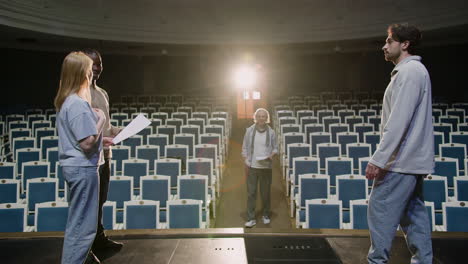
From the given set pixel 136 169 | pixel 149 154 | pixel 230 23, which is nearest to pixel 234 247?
pixel 136 169

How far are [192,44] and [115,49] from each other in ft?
11.2

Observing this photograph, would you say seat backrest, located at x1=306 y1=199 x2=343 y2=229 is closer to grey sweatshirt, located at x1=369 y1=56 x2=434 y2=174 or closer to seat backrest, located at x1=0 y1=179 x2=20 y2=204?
grey sweatshirt, located at x1=369 y1=56 x2=434 y2=174

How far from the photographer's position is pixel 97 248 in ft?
8.95

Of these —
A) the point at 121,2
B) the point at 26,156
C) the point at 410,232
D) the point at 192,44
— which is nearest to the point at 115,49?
the point at 121,2

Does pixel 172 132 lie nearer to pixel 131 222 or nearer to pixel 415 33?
pixel 131 222

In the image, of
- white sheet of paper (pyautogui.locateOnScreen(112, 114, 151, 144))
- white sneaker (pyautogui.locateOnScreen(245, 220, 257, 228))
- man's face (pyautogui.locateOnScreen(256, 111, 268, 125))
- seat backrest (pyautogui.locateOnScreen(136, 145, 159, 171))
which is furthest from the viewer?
seat backrest (pyautogui.locateOnScreen(136, 145, 159, 171))

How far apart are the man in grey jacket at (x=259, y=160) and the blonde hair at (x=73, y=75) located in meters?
3.18

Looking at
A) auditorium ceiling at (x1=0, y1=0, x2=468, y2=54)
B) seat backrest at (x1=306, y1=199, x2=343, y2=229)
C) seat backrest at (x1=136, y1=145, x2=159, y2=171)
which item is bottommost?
seat backrest at (x1=306, y1=199, x2=343, y2=229)

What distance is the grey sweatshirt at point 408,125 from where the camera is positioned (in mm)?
2025

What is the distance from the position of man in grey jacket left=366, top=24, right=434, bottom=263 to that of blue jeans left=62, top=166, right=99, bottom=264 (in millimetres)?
1487

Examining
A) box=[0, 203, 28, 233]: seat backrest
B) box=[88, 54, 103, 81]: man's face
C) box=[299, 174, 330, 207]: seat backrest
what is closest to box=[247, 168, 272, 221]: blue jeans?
box=[299, 174, 330, 207]: seat backrest

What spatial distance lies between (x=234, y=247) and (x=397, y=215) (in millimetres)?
1187

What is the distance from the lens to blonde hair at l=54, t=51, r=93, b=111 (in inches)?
84.4

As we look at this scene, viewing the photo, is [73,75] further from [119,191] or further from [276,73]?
[276,73]
